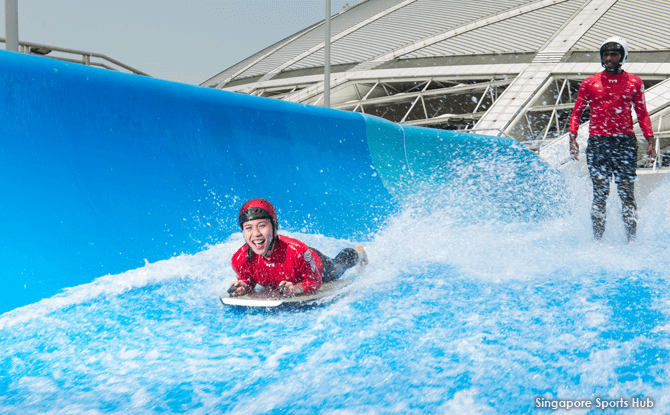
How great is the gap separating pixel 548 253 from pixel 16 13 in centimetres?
522

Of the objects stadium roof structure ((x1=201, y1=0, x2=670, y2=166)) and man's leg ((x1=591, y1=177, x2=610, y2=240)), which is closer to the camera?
man's leg ((x1=591, y1=177, x2=610, y2=240))

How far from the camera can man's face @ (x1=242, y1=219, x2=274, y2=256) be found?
330cm

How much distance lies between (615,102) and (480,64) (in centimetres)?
1384

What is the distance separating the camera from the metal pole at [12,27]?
4957 millimetres

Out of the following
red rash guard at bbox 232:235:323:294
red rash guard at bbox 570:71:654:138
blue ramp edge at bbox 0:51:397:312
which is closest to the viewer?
red rash guard at bbox 232:235:323:294

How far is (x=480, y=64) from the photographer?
17.7 metres

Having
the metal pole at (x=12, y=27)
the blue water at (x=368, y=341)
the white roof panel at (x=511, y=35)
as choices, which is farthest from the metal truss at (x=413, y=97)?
the blue water at (x=368, y=341)

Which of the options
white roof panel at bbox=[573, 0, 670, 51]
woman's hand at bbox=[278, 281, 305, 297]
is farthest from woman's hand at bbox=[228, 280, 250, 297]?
white roof panel at bbox=[573, 0, 670, 51]

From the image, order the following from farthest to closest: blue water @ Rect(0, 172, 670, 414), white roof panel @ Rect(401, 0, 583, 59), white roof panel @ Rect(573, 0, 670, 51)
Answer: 1. white roof panel @ Rect(401, 0, 583, 59)
2. white roof panel @ Rect(573, 0, 670, 51)
3. blue water @ Rect(0, 172, 670, 414)

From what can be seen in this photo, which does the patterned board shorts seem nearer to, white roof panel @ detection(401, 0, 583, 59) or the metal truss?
the metal truss

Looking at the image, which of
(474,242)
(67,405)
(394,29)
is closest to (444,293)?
(474,242)

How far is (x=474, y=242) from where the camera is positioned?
17.3 ft

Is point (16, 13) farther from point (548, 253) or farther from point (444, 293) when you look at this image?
point (548, 253)

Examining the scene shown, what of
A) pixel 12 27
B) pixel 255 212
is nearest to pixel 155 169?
pixel 255 212
